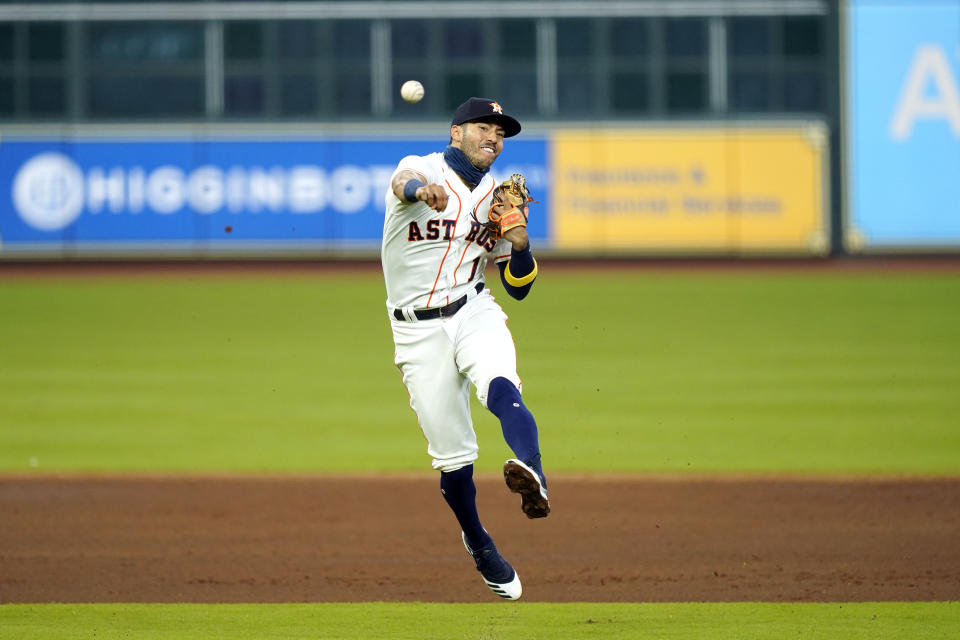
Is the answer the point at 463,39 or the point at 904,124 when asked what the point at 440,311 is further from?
the point at 904,124

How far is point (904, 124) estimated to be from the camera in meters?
28.6

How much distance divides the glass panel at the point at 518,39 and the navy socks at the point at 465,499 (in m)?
22.6

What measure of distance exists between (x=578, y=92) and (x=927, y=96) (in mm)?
7093


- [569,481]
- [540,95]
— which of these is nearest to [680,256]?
[540,95]

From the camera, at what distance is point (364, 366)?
16.2m

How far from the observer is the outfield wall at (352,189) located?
2792 centimetres

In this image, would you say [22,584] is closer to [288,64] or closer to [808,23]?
[288,64]

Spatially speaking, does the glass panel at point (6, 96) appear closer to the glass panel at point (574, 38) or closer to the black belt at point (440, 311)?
the glass panel at point (574, 38)

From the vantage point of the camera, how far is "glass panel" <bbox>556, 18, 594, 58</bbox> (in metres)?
28.4

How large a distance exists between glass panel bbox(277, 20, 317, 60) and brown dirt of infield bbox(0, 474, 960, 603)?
18.7m

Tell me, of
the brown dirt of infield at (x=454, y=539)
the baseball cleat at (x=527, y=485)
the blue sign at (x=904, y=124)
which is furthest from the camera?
the blue sign at (x=904, y=124)

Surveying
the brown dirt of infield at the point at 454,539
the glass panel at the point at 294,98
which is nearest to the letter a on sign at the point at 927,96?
the glass panel at the point at 294,98

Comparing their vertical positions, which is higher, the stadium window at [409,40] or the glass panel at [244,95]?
the stadium window at [409,40]

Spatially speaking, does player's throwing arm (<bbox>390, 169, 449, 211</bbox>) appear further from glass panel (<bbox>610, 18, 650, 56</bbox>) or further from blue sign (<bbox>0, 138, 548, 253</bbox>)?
glass panel (<bbox>610, 18, 650, 56</bbox>)
